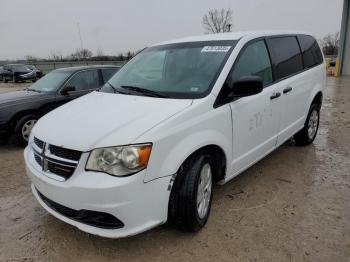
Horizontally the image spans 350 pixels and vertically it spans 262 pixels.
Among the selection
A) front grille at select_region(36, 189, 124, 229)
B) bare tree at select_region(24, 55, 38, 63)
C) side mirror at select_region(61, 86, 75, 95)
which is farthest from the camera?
bare tree at select_region(24, 55, 38, 63)

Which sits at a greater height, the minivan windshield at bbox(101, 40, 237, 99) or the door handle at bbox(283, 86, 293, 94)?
the minivan windshield at bbox(101, 40, 237, 99)

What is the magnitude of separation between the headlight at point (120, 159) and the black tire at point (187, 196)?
1.37 feet

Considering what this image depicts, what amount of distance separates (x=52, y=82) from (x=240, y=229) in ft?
17.0

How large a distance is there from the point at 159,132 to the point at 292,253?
4.87 ft

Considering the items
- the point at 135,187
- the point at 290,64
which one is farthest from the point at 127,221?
the point at 290,64

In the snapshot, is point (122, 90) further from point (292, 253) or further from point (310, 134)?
point (310, 134)

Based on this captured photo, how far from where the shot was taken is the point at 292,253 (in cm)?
260

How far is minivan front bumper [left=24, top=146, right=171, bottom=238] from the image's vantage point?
229 cm

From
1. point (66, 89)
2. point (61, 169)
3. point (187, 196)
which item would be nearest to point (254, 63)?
point (187, 196)

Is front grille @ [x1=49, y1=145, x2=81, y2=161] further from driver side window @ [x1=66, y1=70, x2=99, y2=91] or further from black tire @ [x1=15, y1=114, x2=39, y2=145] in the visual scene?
driver side window @ [x1=66, y1=70, x2=99, y2=91]

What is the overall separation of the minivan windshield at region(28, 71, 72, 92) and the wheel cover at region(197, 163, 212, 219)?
A: 4455 mm

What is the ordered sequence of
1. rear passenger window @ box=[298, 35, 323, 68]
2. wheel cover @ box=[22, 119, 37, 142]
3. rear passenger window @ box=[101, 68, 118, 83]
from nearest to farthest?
rear passenger window @ box=[298, 35, 323, 68] → wheel cover @ box=[22, 119, 37, 142] → rear passenger window @ box=[101, 68, 118, 83]

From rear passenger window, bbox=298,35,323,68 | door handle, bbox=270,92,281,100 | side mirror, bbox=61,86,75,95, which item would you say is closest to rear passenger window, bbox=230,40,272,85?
door handle, bbox=270,92,281,100

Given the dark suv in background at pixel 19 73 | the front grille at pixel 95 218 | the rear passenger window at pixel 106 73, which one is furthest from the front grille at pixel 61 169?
the dark suv in background at pixel 19 73
